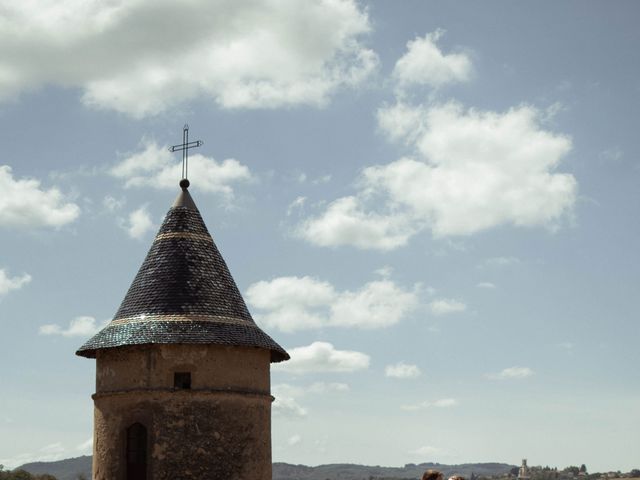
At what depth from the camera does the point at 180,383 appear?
17.6 meters

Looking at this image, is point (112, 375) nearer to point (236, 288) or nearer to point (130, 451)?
point (130, 451)

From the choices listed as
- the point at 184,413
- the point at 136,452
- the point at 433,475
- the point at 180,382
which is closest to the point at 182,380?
the point at 180,382

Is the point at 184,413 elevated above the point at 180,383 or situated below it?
below

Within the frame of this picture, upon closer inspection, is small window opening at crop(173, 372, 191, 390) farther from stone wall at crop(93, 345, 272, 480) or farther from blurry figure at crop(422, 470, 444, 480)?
blurry figure at crop(422, 470, 444, 480)

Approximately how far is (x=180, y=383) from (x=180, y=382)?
0.02 m

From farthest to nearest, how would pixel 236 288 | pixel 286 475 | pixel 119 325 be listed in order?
pixel 286 475, pixel 236 288, pixel 119 325

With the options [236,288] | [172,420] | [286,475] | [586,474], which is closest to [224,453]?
[172,420]

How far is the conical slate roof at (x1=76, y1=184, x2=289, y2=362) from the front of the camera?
17688 mm

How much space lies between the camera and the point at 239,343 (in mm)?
17938

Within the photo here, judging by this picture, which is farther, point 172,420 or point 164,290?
point 164,290

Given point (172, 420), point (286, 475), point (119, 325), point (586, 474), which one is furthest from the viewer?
point (286, 475)

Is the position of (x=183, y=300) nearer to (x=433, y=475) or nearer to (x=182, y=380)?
(x=182, y=380)

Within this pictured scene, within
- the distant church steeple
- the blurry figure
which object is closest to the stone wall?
the distant church steeple

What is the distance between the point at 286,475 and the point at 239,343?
17354 cm
